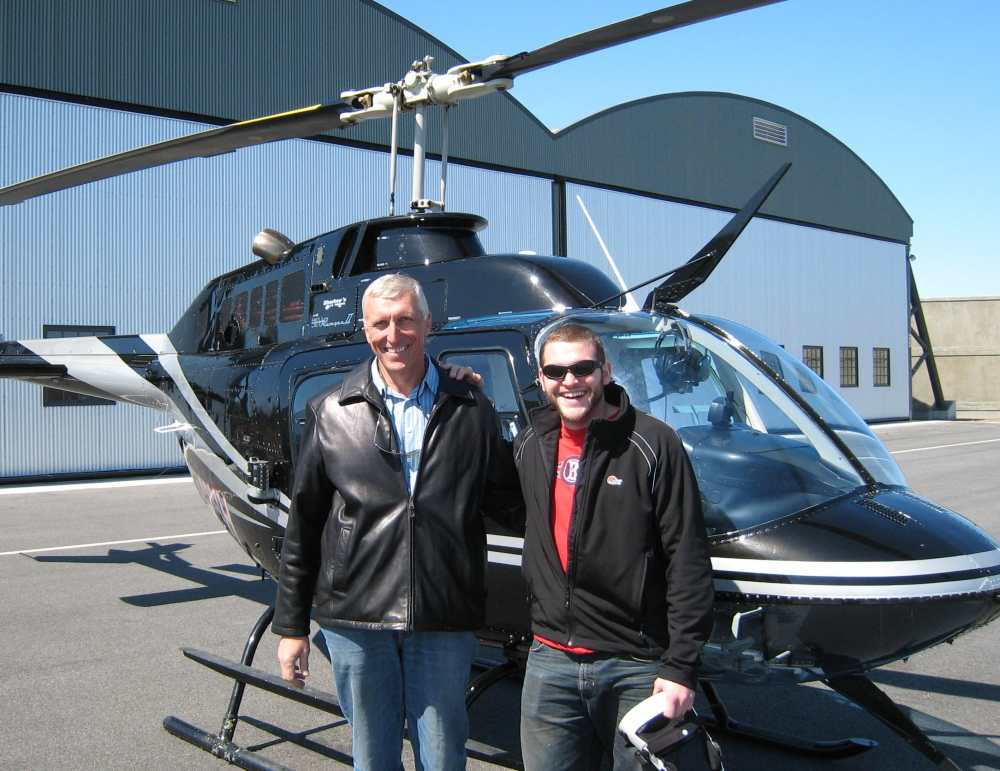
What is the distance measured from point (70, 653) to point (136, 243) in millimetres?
10981

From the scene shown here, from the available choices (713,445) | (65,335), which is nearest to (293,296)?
(713,445)

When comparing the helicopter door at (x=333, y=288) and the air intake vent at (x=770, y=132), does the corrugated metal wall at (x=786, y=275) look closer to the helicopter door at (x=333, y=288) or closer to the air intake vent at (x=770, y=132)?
the air intake vent at (x=770, y=132)

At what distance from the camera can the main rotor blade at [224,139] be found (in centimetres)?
524

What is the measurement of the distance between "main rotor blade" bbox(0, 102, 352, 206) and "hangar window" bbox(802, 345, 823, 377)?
24886mm

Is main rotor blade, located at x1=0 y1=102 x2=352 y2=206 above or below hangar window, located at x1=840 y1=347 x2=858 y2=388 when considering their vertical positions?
above

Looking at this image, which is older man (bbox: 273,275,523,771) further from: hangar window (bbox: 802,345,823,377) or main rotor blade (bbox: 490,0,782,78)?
hangar window (bbox: 802,345,823,377)

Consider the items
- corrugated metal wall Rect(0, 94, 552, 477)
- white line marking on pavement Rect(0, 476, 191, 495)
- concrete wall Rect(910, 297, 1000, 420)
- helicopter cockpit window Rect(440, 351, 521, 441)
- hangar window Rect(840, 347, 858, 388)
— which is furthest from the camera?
concrete wall Rect(910, 297, 1000, 420)

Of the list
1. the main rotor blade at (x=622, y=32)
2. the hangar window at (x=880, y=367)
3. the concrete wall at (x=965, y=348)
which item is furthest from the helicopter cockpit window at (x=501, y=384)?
the concrete wall at (x=965, y=348)

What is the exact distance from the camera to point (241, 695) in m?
3.90

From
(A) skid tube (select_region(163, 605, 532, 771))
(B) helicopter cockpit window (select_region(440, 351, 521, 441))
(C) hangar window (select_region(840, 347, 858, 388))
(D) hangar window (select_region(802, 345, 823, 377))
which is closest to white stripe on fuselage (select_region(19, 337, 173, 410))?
(A) skid tube (select_region(163, 605, 532, 771))

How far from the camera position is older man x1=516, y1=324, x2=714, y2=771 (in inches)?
84.1

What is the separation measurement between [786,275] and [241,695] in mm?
26173

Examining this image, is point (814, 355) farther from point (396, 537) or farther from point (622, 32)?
point (396, 537)

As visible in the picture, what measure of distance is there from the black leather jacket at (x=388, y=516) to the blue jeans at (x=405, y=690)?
7cm
